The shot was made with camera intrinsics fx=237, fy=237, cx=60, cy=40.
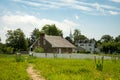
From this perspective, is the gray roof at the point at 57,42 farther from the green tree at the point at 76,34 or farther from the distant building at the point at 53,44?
the green tree at the point at 76,34

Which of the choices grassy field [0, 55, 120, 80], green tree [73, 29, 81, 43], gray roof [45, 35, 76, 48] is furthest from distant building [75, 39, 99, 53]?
grassy field [0, 55, 120, 80]

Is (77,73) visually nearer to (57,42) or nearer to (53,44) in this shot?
(53,44)

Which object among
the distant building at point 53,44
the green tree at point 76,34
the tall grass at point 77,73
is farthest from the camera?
the green tree at point 76,34

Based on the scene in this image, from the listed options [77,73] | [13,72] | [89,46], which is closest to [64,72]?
[77,73]

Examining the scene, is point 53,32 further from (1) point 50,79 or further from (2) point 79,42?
(1) point 50,79

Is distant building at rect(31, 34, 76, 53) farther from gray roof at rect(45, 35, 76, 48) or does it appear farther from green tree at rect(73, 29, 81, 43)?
green tree at rect(73, 29, 81, 43)

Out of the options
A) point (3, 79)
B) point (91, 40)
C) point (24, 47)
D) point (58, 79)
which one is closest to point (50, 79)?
point (58, 79)

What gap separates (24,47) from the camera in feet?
298

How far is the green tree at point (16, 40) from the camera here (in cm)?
9019

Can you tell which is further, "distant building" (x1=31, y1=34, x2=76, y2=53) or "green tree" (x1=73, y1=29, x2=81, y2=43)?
"green tree" (x1=73, y1=29, x2=81, y2=43)

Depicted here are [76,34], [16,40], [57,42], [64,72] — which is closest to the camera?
[64,72]

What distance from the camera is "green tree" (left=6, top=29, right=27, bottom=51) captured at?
9019cm

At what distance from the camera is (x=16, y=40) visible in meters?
91.7

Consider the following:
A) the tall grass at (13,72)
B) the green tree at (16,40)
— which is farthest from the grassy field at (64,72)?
the green tree at (16,40)
